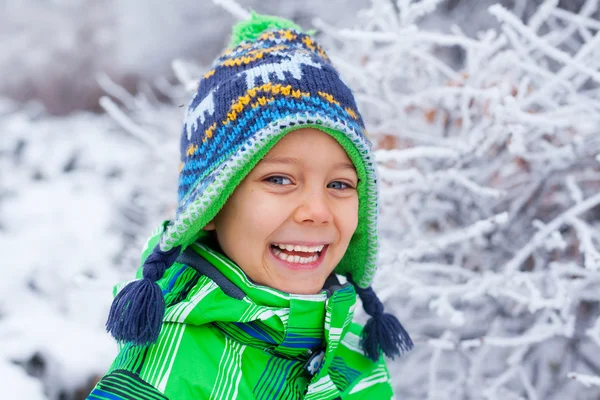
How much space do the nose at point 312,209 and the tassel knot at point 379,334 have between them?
37cm

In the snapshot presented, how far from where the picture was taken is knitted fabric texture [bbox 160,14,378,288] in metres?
1.13

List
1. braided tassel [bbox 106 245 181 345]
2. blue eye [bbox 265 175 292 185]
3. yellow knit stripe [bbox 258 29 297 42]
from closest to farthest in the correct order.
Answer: braided tassel [bbox 106 245 181 345]
blue eye [bbox 265 175 292 185]
yellow knit stripe [bbox 258 29 297 42]

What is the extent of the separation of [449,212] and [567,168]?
41cm

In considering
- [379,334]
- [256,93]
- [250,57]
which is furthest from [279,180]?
[379,334]

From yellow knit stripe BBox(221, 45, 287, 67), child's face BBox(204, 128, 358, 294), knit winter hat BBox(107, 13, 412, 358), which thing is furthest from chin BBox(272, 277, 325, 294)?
→ yellow knit stripe BBox(221, 45, 287, 67)

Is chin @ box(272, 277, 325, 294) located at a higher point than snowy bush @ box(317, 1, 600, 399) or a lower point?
lower

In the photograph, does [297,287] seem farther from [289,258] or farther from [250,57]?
[250,57]

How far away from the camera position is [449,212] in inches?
83.1

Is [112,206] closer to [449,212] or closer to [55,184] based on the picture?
[55,184]

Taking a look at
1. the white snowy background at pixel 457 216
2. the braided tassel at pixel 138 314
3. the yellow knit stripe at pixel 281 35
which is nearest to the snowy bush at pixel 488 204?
the white snowy background at pixel 457 216

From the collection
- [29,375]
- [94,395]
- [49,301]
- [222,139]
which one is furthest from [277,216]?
[49,301]

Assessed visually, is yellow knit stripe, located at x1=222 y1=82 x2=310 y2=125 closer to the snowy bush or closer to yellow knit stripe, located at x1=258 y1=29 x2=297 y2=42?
yellow knit stripe, located at x1=258 y1=29 x2=297 y2=42

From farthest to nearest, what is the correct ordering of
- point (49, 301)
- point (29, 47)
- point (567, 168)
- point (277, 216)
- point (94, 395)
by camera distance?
point (29, 47), point (49, 301), point (567, 168), point (277, 216), point (94, 395)

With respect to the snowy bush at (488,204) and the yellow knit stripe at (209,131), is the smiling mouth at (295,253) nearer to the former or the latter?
the yellow knit stripe at (209,131)
